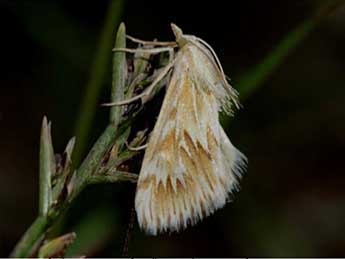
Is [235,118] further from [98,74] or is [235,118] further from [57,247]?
[57,247]

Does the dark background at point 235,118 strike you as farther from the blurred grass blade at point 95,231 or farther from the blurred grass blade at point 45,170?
the blurred grass blade at point 45,170

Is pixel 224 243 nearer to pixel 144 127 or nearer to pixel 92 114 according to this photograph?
pixel 92 114

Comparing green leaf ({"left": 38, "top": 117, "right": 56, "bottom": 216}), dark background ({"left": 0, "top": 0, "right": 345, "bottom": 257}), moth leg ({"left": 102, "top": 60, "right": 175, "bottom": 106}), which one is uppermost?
moth leg ({"left": 102, "top": 60, "right": 175, "bottom": 106})

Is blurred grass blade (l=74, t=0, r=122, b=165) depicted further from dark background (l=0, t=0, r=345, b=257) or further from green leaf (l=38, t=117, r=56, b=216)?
dark background (l=0, t=0, r=345, b=257)

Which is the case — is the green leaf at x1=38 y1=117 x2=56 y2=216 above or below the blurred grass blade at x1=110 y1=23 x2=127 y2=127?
below

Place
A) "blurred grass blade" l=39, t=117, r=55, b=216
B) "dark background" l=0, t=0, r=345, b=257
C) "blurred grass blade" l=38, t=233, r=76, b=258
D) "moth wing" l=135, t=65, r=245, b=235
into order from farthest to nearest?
"dark background" l=0, t=0, r=345, b=257, "moth wing" l=135, t=65, r=245, b=235, "blurred grass blade" l=39, t=117, r=55, b=216, "blurred grass blade" l=38, t=233, r=76, b=258

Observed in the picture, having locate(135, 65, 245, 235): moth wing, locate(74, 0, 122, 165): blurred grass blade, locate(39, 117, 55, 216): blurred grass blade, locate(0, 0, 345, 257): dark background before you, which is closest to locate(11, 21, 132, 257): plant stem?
locate(39, 117, 55, 216): blurred grass blade

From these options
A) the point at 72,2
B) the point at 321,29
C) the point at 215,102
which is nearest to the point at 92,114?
the point at 215,102
